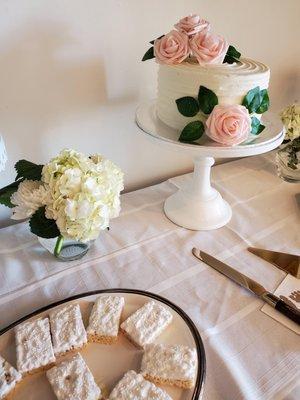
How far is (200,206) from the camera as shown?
25.6 inches

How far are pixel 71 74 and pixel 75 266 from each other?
Answer: 37cm

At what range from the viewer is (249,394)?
365 millimetres

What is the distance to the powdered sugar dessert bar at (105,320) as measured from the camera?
406mm

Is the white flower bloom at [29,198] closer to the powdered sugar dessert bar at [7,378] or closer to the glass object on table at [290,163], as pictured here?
the powdered sugar dessert bar at [7,378]

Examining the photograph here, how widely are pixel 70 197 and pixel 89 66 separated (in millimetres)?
329

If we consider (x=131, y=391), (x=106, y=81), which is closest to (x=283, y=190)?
(x=106, y=81)

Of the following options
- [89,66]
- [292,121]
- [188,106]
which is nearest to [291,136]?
[292,121]

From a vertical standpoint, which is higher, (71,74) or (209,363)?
(71,74)

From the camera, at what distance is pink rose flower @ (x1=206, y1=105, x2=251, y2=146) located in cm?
48

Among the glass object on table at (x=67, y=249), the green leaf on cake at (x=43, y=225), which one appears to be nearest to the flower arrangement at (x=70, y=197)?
the green leaf on cake at (x=43, y=225)

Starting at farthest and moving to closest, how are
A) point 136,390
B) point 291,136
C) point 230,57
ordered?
point 291,136
point 230,57
point 136,390

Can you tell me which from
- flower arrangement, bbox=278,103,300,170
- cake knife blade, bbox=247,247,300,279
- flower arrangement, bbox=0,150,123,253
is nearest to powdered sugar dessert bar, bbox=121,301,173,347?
flower arrangement, bbox=0,150,123,253

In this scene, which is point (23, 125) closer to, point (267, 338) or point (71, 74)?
point (71, 74)

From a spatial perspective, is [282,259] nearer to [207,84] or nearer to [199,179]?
[199,179]
